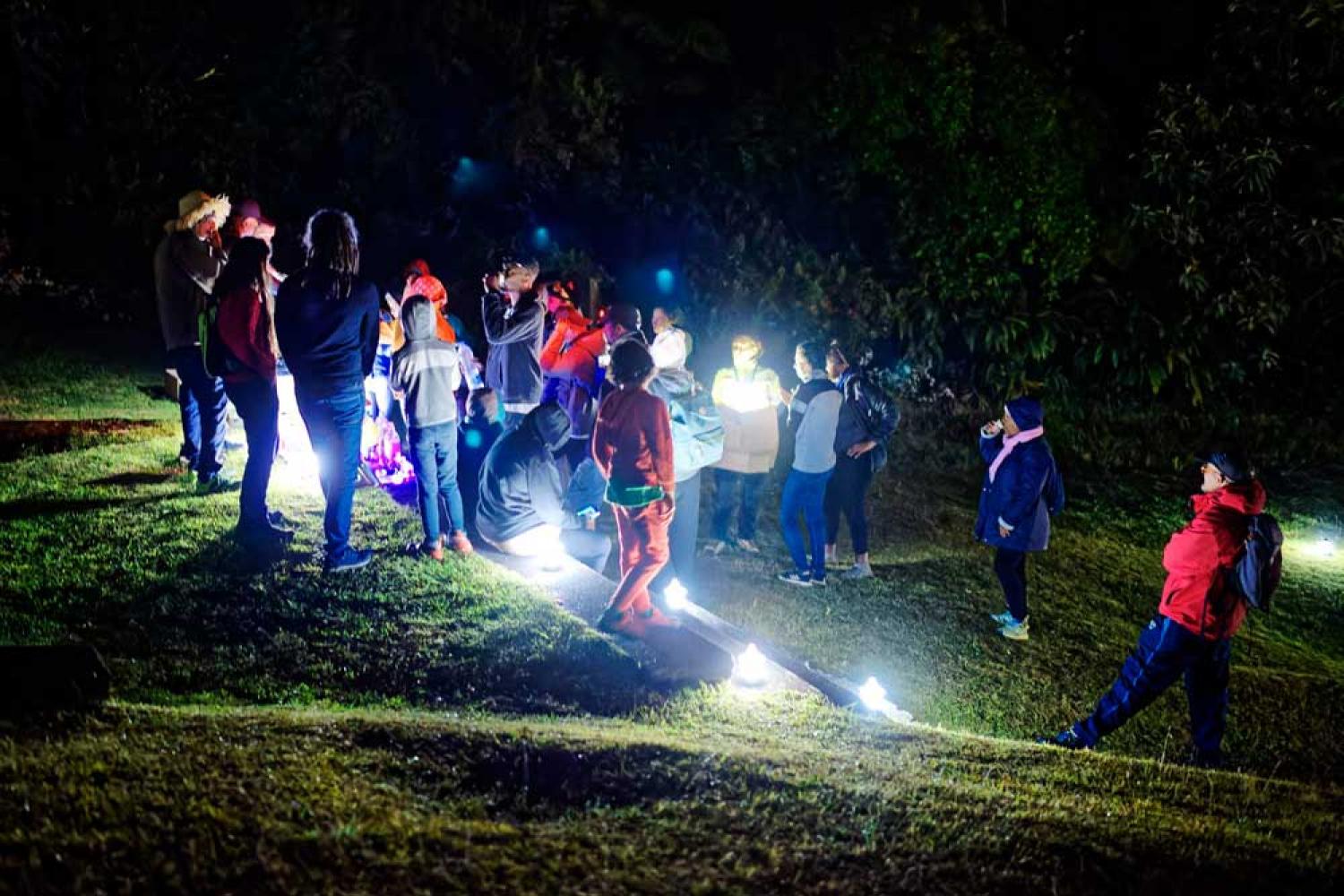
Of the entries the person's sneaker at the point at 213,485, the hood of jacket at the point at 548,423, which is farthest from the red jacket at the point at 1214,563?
the person's sneaker at the point at 213,485

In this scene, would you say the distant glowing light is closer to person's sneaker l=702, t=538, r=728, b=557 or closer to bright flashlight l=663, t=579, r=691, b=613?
person's sneaker l=702, t=538, r=728, b=557

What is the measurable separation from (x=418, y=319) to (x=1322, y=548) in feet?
34.8

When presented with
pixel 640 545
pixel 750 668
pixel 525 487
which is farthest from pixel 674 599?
pixel 525 487

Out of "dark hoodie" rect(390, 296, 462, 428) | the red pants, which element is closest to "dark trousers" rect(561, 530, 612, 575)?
the red pants

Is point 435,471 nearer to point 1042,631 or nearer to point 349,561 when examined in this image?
point 349,561

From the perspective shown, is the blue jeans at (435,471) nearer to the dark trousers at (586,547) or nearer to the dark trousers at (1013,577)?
the dark trousers at (586,547)

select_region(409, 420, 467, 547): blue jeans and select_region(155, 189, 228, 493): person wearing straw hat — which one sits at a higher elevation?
select_region(155, 189, 228, 493): person wearing straw hat

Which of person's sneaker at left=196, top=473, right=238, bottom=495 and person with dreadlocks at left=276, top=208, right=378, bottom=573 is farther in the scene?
person's sneaker at left=196, top=473, right=238, bottom=495

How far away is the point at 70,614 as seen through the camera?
5.17 m

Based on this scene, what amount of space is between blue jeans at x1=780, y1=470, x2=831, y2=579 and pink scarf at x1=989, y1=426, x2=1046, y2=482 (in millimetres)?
1236

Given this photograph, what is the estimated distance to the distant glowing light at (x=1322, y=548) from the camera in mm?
10922

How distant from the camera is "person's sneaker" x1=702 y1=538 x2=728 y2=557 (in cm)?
852

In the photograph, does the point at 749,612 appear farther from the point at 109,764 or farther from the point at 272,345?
the point at 109,764

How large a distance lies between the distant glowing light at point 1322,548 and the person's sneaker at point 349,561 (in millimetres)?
10277
